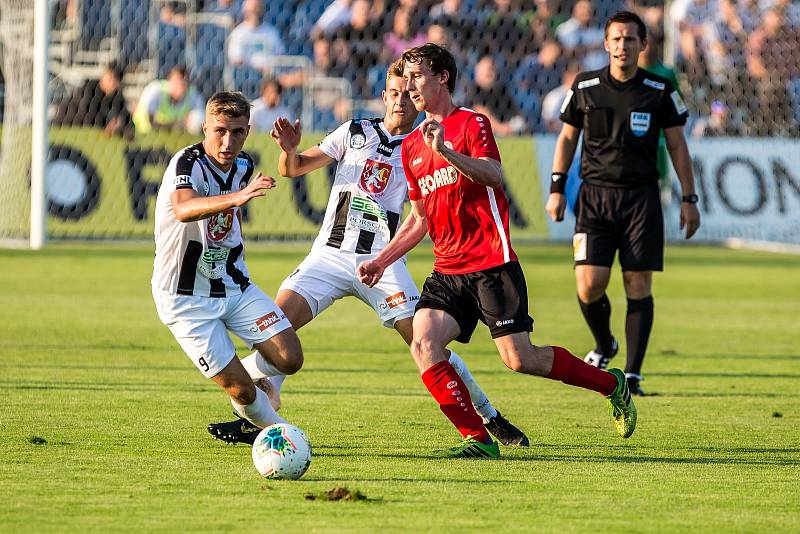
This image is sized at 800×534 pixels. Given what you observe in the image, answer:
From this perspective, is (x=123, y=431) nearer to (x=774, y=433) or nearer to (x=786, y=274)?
(x=774, y=433)

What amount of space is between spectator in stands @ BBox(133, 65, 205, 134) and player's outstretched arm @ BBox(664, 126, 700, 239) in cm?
1177

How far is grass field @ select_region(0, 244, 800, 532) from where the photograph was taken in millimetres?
5047

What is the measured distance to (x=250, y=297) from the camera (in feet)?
21.9

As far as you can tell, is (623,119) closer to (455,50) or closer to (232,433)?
(232,433)

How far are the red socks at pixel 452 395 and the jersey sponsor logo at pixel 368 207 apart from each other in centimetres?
139

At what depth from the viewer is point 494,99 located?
2175 centimetres

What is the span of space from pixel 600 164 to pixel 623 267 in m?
0.67

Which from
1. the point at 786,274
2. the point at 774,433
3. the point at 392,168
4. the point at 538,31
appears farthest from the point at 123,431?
the point at 538,31

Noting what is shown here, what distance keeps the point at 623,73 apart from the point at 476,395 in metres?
2.79

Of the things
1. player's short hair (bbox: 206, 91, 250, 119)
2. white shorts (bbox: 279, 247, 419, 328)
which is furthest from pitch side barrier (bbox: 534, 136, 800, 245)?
player's short hair (bbox: 206, 91, 250, 119)

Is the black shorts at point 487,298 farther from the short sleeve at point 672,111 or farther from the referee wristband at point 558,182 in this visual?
the short sleeve at point 672,111

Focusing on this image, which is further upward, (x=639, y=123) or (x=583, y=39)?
(x=583, y=39)

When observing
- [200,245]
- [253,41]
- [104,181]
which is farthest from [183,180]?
[253,41]

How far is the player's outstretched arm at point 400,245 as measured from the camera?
264 inches
